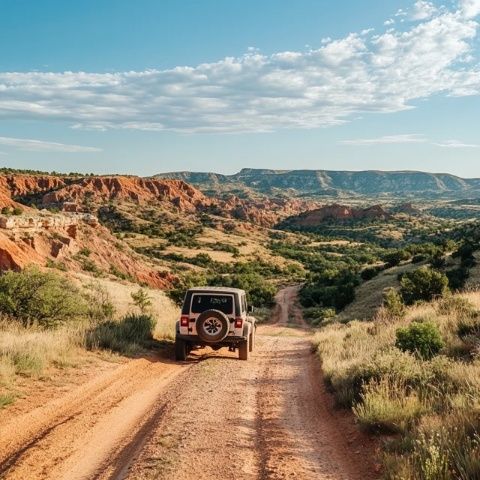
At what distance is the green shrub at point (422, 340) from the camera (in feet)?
36.1

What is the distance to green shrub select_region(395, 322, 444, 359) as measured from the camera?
11.0 m

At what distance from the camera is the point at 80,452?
6426 mm

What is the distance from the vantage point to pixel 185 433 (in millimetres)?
7043

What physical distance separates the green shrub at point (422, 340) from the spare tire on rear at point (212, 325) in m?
4.67

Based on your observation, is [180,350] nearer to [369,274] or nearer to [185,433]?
[185,433]

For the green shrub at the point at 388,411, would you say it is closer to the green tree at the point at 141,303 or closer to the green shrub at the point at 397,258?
the green tree at the point at 141,303

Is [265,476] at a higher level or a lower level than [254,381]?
higher

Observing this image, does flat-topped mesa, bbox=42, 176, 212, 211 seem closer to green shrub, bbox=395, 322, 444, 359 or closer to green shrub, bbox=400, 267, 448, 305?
green shrub, bbox=400, 267, 448, 305

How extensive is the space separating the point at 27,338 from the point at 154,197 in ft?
468

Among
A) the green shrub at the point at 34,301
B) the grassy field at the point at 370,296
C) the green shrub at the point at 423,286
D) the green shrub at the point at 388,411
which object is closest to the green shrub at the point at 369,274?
the grassy field at the point at 370,296

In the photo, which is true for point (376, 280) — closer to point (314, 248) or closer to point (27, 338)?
point (27, 338)

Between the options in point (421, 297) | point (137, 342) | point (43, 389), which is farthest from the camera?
point (421, 297)

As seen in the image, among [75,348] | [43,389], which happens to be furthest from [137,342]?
[43,389]

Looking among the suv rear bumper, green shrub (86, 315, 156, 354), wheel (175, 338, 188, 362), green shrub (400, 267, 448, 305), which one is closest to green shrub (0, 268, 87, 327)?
green shrub (86, 315, 156, 354)
